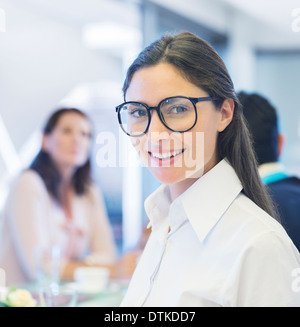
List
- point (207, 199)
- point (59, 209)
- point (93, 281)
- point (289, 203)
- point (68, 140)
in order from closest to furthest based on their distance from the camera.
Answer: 1. point (207, 199)
2. point (289, 203)
3. point (93, 281)
4. point (59, 209)
5. point (68, 140)

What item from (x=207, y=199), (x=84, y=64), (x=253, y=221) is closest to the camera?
(x=253, y=221)

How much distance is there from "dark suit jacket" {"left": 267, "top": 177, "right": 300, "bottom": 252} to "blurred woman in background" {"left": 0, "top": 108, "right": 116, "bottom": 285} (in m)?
1.03

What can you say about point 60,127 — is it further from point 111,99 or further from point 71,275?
point 111,99

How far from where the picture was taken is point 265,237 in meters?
0.83

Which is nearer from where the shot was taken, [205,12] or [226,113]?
[226,113]

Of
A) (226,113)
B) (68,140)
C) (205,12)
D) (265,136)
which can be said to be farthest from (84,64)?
(226,113)

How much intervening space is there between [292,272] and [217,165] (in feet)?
0.82

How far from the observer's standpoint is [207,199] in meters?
0.97

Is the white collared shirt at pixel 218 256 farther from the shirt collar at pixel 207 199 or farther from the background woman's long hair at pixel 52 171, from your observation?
the background woman's long hair at pixel 52 171

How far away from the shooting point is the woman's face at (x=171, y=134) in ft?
3.03

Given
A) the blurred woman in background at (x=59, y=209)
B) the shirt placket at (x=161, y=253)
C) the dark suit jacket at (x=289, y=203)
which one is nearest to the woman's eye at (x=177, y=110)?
the shirt placket at (x=161, y=253)

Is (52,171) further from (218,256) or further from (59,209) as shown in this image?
(218,256)

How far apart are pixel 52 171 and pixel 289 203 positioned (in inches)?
57.5
